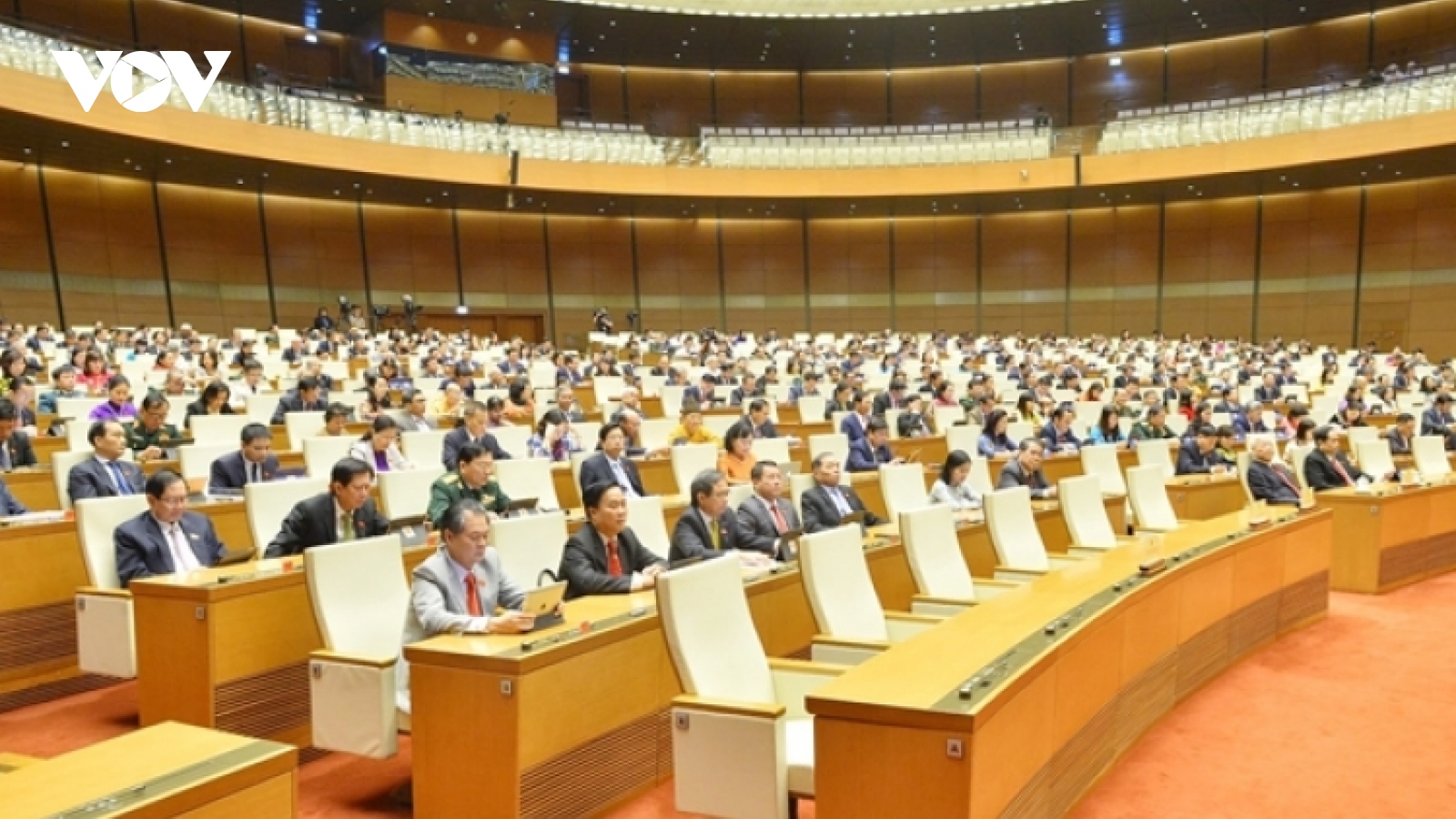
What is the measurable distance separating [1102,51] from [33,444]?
21784 mm

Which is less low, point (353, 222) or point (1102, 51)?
point (1102, 51)

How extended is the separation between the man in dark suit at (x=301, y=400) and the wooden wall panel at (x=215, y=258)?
11.8 metres

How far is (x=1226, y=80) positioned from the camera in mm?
22078

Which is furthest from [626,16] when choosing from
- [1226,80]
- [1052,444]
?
[1052,444]

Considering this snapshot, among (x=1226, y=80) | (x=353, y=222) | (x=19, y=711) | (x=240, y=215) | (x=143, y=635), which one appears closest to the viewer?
(x=143, y=635)

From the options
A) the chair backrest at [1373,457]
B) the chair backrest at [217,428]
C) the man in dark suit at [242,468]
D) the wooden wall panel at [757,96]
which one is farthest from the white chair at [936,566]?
the wooden wall panel at [757,96]

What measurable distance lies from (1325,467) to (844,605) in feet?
16.5

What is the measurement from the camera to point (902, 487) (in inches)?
248

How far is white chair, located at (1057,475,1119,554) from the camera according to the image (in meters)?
5.71

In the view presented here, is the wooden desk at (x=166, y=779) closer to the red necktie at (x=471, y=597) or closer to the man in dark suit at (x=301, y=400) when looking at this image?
the red necktie at (x=471, y=597)

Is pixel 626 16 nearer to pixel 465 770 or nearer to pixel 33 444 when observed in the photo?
pixel 33 444

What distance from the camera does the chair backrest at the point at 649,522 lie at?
4.81 m

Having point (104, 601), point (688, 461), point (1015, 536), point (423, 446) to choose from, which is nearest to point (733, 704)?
Answer: point (104, 601)

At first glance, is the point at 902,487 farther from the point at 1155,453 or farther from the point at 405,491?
the point at 1155,453
